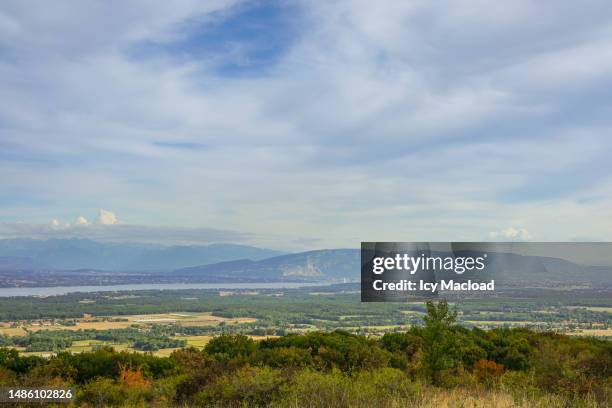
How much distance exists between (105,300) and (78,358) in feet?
407

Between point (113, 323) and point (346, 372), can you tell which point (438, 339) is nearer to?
point (346, 372)

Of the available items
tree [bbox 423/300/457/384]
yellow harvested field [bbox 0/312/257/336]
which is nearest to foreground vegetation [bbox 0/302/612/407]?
tree [bbox 423/300/457/384]

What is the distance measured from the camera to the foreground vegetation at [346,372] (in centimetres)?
1204

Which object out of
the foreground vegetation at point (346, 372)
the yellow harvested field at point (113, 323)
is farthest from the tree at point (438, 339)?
the yellow harvested field at point (113, 323)

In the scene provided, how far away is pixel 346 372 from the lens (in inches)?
672

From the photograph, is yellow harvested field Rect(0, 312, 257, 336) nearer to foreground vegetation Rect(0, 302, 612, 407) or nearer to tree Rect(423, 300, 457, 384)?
foreground vegetation Rect(0, 302, 612, 407)

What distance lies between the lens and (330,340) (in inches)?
945

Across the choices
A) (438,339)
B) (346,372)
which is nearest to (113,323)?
(438,339)

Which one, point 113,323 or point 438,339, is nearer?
point 438,339

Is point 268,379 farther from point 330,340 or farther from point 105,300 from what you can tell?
point 105,300

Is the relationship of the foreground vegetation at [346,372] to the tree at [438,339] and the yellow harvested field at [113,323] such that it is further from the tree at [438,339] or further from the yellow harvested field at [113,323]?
the yellow harvested field at [113,323]

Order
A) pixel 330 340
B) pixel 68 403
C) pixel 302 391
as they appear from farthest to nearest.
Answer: pixel 330 340 < pixel 68 403 < pixel 302 391

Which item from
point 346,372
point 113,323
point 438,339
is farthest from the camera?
point 113,323

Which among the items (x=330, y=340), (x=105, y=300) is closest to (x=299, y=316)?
(x=105, y=300)
